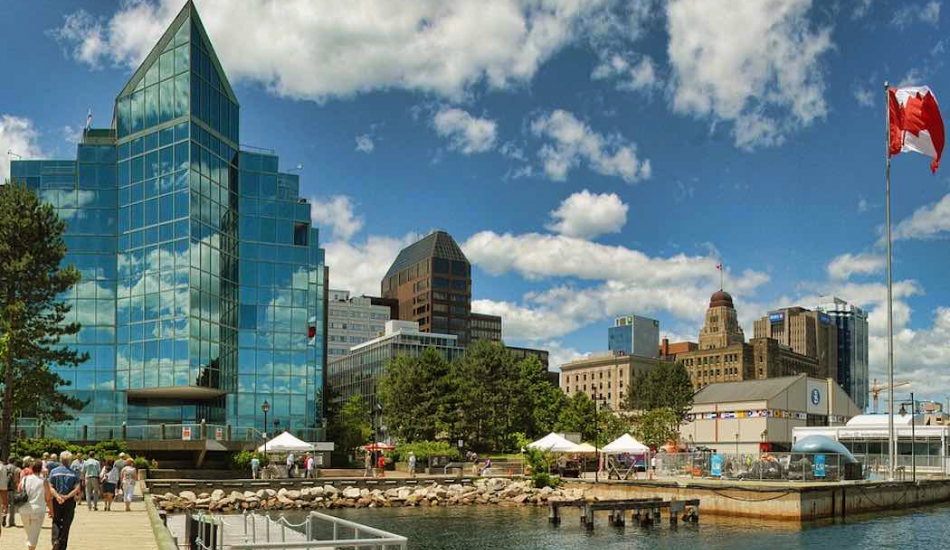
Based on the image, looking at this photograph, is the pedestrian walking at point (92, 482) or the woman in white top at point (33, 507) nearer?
the woman in white top at point (33, 507)

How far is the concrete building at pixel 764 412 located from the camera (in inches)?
4328

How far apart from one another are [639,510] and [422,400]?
149 feet

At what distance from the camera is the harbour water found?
120 feet

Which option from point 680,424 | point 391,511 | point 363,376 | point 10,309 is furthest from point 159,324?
point 363,376

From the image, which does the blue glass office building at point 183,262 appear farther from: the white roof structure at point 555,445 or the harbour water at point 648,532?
the harbour water at point 648,532

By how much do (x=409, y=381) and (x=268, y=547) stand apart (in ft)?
248

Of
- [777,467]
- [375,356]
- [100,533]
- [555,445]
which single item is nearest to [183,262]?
[555,445]

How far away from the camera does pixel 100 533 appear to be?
25.8 metres

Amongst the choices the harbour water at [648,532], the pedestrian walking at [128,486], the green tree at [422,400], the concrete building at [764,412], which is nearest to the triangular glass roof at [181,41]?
the green tree at [422,400]

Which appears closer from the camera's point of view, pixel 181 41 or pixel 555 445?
pixel 555 445

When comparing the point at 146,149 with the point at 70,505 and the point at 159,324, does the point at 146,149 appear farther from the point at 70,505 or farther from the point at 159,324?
the point at 70,505

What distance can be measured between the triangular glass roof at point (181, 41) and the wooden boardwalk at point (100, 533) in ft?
168

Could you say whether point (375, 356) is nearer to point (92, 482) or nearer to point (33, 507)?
point (92, 482)

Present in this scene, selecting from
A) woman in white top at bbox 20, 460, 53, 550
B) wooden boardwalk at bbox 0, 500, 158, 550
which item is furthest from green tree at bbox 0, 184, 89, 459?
woman in white top at bbox 20, 460, 53, 550
